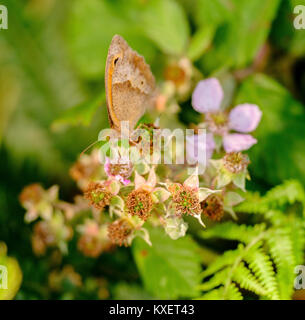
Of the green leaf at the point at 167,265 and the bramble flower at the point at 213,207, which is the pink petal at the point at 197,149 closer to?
the bramble flower at the point at 213,207

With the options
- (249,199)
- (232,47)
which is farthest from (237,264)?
(232,47)

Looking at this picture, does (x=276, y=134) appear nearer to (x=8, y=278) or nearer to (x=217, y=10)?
(x=217, y=10)

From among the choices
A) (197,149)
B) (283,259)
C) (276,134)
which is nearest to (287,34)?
(276,134)

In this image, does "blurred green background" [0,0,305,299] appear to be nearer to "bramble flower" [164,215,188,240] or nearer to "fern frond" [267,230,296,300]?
"fern frond" [267,230,296,300]

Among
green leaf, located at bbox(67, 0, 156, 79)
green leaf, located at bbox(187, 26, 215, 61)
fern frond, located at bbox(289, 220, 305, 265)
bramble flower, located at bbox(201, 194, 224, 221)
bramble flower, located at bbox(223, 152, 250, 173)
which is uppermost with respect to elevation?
green leaf, located at bbox(67, 0, 156, 79)

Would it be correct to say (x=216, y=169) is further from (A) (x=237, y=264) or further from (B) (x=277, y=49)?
(B) (x=277, y=49)

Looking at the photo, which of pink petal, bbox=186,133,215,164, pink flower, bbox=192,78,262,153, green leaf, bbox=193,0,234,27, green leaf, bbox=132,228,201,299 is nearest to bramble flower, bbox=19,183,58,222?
green leaf, bbox=132,228,201,299

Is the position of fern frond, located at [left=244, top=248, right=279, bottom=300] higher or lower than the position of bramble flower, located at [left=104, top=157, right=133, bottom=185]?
lower
